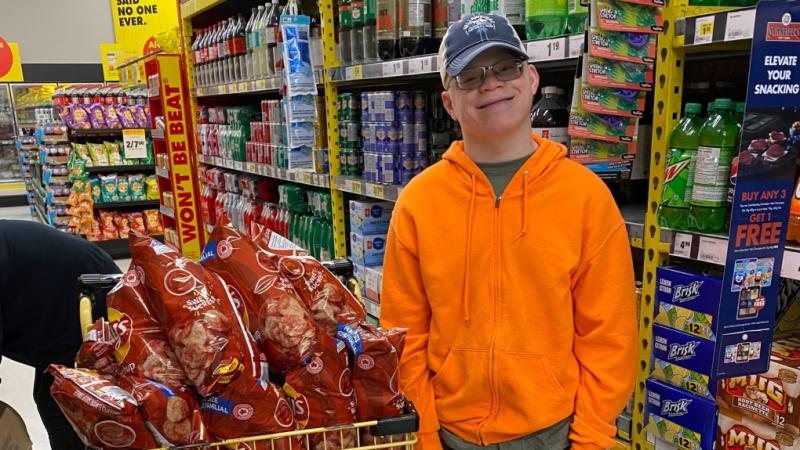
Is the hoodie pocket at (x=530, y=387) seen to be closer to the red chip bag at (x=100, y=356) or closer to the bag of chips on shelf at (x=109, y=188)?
the red chip bag at (x=100, y=356)

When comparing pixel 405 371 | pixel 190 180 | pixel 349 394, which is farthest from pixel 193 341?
pixel 190 180

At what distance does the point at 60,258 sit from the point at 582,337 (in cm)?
180

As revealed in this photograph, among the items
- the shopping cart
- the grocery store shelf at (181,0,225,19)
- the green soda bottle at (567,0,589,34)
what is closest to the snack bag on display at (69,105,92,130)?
the grocery store shelf at (181,0,225,19)

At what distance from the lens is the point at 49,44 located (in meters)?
12.0

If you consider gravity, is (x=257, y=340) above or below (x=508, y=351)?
above

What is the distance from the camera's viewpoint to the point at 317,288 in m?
1.16

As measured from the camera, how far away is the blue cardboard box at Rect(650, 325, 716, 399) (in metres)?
1.56

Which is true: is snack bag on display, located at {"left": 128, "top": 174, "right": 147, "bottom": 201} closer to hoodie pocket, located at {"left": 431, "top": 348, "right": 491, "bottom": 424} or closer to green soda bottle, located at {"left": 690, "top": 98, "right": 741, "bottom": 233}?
hoodie pocket, located at {"left": 431, "top": 348, "right": 491, "bottom": 424}

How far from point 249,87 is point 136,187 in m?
4.80

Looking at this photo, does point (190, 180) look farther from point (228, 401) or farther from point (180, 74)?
point (228, 401)

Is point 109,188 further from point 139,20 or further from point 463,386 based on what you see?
point 463,386

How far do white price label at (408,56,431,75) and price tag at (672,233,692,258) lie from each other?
1038mm

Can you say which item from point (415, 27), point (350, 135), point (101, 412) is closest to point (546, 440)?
point (101, 412)

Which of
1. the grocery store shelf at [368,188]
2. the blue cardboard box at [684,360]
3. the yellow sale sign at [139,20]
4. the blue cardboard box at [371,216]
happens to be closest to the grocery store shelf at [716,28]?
the blue cardboard box at [684,360]
